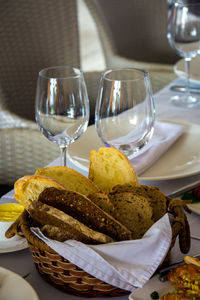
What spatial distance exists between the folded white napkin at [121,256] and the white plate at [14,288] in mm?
67

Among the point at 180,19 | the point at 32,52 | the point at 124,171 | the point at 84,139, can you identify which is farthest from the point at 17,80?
the point at 124,171

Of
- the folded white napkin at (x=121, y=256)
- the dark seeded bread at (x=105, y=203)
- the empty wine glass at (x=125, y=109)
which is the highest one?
the empty wine glass at (x=125, y=109)

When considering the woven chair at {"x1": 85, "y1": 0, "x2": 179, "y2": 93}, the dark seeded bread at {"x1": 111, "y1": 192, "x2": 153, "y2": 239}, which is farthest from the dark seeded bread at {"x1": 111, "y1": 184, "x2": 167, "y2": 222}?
the woven chair at {"x1": 85, "y1": 0, "x2": 179, "y2": 93}

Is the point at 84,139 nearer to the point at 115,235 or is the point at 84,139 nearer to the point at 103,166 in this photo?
the point at 103,166

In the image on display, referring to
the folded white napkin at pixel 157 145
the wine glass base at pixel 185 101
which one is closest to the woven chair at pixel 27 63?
the wine glass base at pixel 185 101

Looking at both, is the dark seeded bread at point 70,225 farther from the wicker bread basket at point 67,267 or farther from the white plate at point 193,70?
the white plate at point 193,70

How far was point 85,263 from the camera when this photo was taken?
25.0 inches

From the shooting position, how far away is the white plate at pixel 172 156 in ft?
3.32

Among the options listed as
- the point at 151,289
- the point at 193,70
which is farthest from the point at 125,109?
the point at 193,70

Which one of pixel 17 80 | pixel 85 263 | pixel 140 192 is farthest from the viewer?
pixel 17 80

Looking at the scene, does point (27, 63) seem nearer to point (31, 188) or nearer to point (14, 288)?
point (31, 188)

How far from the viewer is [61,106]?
2.89ft

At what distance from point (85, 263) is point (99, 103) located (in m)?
0.37

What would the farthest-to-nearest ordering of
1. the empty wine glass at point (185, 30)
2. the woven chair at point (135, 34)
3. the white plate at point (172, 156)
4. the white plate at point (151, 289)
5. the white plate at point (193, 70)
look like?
the woven chair at point (135, 34) → the white plate at point (193, 70) → the empty wine glass at point (185, 30) → the white plate at point (172, 156) → the white plate at point (151, 289)
